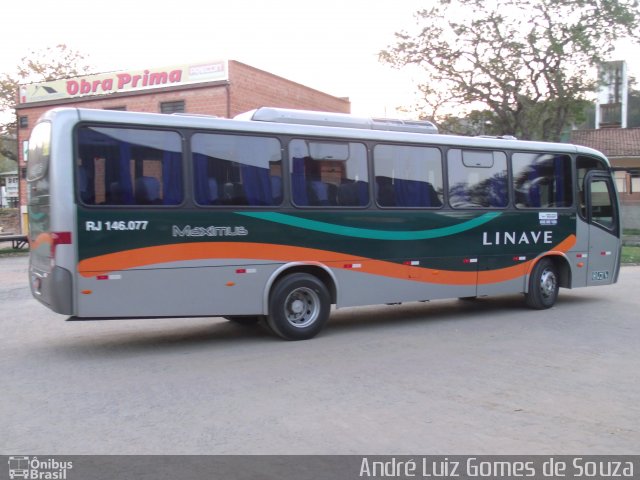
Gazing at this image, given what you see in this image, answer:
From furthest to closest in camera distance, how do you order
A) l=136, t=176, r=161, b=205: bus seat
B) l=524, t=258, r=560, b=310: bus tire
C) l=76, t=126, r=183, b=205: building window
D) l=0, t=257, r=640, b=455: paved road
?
l=524, t=258, r=560, b=310: bus tire, l=136, t=176, r=161, b=205: bus seat, l=76, t=126, r=183, b=205: building window, l=0, t=257, r=640, b=455: paved road

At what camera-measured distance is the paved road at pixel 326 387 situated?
4.91 meters

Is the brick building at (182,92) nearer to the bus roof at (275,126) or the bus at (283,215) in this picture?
the bus roof at (275,126)

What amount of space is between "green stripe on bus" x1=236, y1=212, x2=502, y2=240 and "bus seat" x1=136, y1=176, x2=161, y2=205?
1.12 meters

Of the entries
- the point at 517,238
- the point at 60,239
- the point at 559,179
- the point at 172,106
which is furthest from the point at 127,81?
the point at 60,239

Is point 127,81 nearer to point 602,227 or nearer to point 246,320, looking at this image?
point 246,320

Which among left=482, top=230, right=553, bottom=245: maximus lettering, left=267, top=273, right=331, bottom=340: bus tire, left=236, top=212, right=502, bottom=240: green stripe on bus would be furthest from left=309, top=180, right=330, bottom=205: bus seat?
left=482, top=230, right=553, bottom=245: maximus lettering

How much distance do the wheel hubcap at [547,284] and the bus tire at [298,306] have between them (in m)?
4.82

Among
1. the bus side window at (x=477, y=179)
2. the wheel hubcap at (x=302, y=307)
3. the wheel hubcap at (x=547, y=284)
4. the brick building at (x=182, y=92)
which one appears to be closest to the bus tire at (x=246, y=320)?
the wheel hubcap at (x=302, y=307)

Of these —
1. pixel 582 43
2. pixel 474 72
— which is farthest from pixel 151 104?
pixel 582 43

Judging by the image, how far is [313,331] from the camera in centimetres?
898

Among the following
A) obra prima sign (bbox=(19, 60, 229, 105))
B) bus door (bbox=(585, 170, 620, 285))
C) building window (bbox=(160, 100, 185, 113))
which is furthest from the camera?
building window (bbox=(160, 100, 185, 113))

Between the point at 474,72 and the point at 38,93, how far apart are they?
22.0 m

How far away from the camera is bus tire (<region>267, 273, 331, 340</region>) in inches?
341
